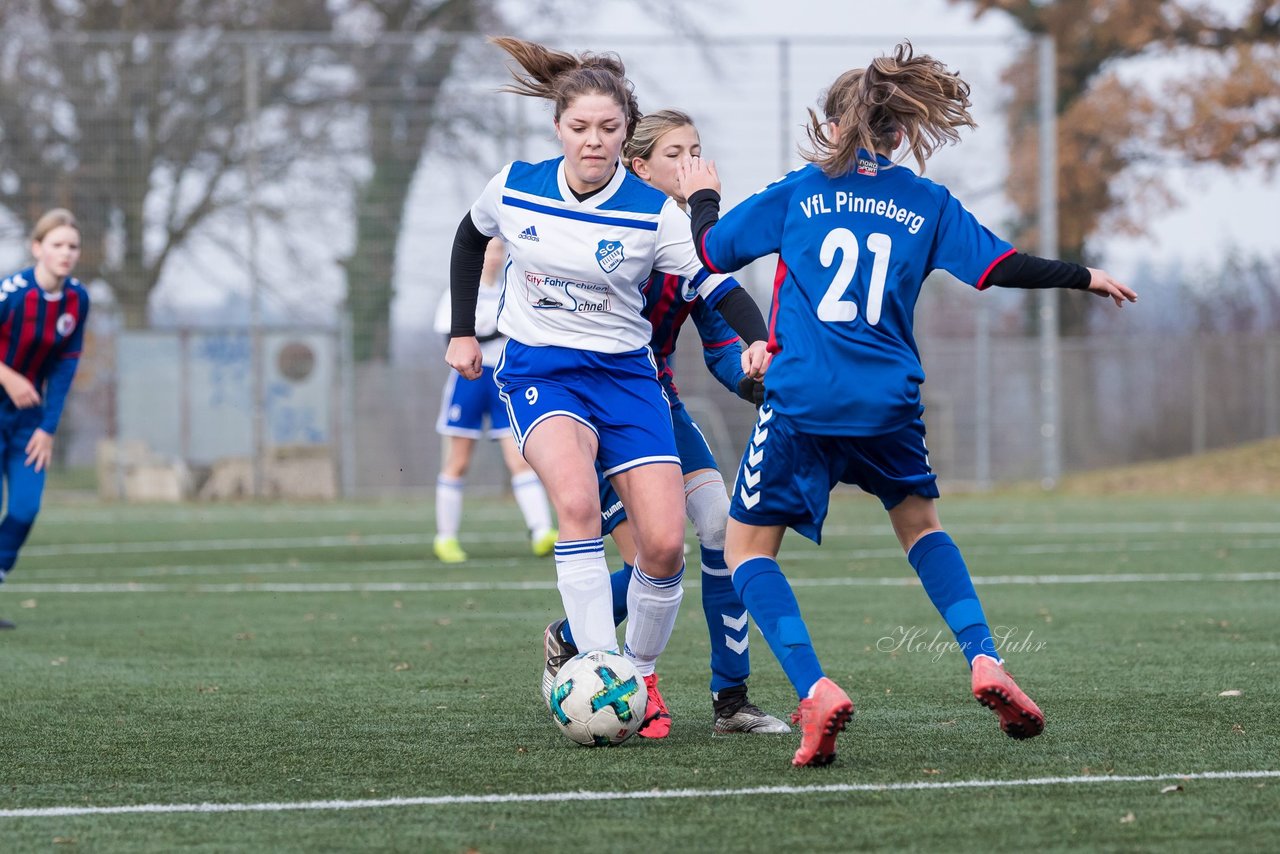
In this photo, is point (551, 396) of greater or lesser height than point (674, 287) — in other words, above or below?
below

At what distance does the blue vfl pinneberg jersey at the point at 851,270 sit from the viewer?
14.7 feet

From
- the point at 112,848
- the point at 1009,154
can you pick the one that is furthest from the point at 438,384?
the point at 112,848

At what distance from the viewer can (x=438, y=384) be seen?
21062mm

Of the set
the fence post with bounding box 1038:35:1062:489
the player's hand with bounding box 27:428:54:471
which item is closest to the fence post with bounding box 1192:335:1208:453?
the fence post with bounding box 1038:35:1062:489

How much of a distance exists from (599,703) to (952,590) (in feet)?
3.36

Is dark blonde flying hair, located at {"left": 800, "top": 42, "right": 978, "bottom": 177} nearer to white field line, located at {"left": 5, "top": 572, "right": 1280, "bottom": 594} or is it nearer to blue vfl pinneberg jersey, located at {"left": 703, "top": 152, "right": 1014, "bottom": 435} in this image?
blue vfl pinneberg jersey, located at {"left": 703, "top": 152, "right": 1014, "bottom": 435}

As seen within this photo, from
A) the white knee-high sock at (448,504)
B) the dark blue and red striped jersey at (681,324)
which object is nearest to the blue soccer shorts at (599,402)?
the dark blue and red striped jersey at (681,324)

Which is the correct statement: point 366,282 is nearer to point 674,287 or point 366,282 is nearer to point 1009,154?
point 1009,154

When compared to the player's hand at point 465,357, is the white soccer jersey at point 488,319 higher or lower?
higher

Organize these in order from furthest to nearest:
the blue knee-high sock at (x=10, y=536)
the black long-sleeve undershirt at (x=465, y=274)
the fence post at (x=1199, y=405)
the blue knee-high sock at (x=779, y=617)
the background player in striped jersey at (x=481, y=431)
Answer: the fence post at (x=1199, y=405) → the background player in striped jersey at (x=481, y=431) → the blue knee-high sock at (x=10, y=536) → the black long-sleeve undershirt at (x=465, y=274) → the blue knee-high sock at (x=779, y=617)

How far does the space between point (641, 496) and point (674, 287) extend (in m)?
0.75

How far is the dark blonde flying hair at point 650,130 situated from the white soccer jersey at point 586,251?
0.57 meters

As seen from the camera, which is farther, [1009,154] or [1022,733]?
[1009,154]

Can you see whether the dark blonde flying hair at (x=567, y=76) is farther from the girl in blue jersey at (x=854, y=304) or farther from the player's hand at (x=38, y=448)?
the player's hand at (x=38, y=448)
